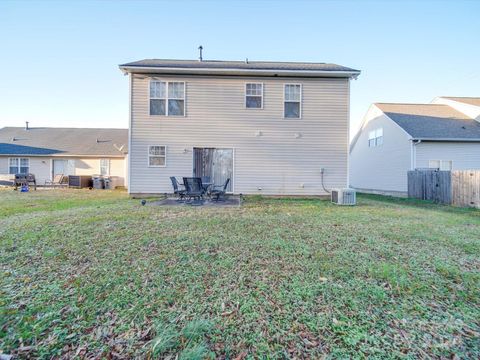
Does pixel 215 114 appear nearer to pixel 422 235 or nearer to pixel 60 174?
pixel 422 235

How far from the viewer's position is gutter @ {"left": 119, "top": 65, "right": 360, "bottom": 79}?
969 cm

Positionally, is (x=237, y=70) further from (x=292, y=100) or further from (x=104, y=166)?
(x=104, y=166)

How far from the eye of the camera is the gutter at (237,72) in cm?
969

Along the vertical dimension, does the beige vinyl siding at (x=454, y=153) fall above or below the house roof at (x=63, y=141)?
below

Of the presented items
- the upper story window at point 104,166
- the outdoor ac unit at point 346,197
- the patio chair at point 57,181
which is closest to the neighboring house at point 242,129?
the outdoor ac unit at point 346,197

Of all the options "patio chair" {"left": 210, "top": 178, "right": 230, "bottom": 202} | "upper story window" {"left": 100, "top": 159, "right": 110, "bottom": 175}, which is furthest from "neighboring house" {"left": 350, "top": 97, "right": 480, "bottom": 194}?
"upper story window" {"left": 100, "top": 159, "right": 110, "bottom": 175}

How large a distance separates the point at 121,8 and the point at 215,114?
20.7ft

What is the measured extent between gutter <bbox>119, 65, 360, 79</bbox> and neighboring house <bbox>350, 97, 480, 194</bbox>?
684 centimetres

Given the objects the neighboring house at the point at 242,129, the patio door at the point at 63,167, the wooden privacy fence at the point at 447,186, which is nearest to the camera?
the wooden privacy fence at the point at 447,186

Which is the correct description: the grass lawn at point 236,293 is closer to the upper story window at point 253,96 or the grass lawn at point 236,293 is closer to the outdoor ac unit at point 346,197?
the outdoor ac unit at point 346,197

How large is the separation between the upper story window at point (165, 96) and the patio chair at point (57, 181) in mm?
11585

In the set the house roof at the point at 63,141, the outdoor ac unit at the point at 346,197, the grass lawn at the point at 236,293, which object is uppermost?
the house roof at the point at 63,141

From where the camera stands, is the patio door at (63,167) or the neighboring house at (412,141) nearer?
the neighboring house at (412,141)

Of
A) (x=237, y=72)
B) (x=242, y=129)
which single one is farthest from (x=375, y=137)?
(x=237, y=72)
